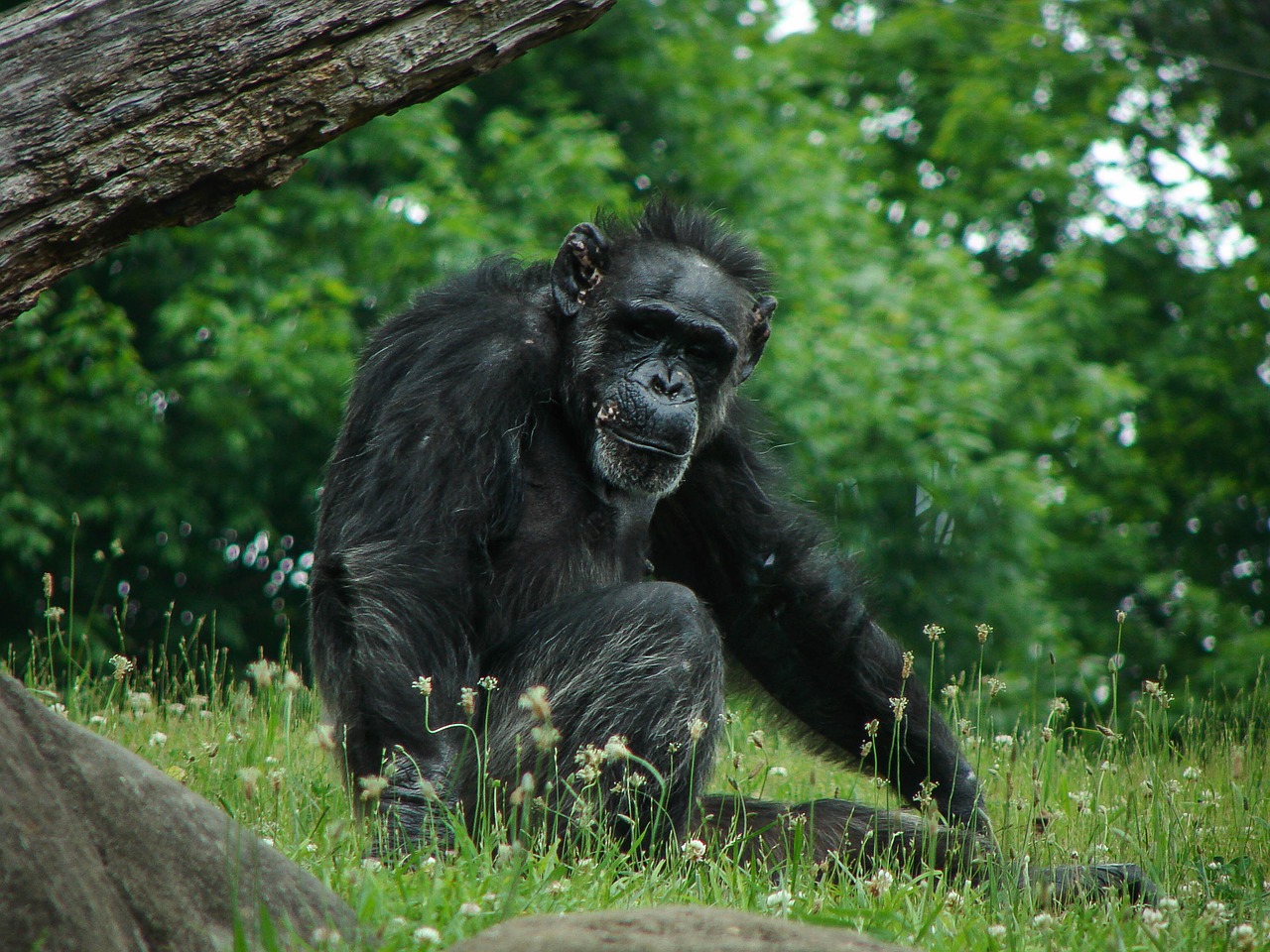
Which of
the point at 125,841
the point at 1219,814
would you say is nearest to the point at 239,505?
the point at 1219,814

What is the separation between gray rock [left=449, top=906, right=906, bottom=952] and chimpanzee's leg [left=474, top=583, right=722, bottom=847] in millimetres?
1512

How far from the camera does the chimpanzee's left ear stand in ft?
17.6

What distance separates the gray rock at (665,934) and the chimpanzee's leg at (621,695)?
59.5 inches

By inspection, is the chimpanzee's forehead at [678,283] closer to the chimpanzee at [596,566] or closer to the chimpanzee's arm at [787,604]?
the chimpanzee at [596,566]

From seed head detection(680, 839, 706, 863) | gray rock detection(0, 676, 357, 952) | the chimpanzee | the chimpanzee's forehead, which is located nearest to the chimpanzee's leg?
the chimpanzee

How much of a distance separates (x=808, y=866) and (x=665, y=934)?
156 cm

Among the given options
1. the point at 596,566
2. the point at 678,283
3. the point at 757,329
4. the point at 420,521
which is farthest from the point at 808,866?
the point at 757,329

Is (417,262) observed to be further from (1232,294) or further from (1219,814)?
(1232,294)

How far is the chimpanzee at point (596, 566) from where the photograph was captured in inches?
159

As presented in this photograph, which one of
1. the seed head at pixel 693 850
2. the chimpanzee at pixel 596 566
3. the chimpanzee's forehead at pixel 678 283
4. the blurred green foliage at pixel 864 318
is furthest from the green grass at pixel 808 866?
the chimpanzee's forehead at pixel 678 283

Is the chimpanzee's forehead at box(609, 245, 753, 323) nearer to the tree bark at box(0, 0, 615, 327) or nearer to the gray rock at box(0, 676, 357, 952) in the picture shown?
the tree bark at box(0, 0, 615, 327)

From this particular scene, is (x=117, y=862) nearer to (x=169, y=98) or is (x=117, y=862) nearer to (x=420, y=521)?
(x=420, y=521)

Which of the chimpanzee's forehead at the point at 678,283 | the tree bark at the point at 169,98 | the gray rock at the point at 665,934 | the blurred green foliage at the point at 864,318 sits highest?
the tree bark at the point at 169,98

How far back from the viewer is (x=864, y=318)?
12.9 meters
